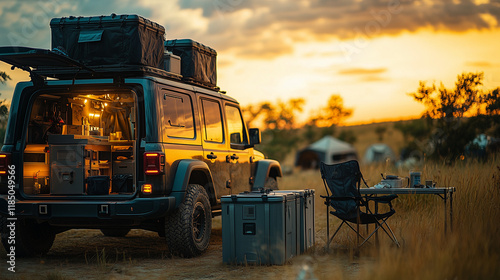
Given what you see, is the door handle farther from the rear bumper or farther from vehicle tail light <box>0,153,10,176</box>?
vehicle tail light <box>0,153,10,176</box>

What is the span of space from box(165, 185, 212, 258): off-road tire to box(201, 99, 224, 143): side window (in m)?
0.96

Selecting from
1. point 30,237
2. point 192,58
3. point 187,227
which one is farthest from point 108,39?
point 30,237

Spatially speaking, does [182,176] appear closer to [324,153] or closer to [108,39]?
[108,39]

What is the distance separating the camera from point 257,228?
6.58 metres

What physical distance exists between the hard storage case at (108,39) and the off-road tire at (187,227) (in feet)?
5.36

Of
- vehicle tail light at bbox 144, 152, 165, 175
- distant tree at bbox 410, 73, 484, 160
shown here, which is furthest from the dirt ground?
distant tree at bbox 410, 73, 484, 160

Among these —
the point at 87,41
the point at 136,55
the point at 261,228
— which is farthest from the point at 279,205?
the point at 87,41

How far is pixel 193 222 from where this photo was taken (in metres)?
7.37

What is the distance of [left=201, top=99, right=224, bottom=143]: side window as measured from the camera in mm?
8180

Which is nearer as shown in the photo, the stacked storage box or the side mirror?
the stacked storage box

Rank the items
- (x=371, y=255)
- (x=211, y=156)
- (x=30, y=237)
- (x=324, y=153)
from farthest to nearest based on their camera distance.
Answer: (x=324, y=153) < (x=211, y=156) < (x=30, y=237) < (x=371, y=255)

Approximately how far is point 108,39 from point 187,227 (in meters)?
2.34

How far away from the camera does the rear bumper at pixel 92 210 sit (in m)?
6.67

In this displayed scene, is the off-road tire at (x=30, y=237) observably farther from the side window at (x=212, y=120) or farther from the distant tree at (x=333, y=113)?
the distant tree at (x=333, y=113)
